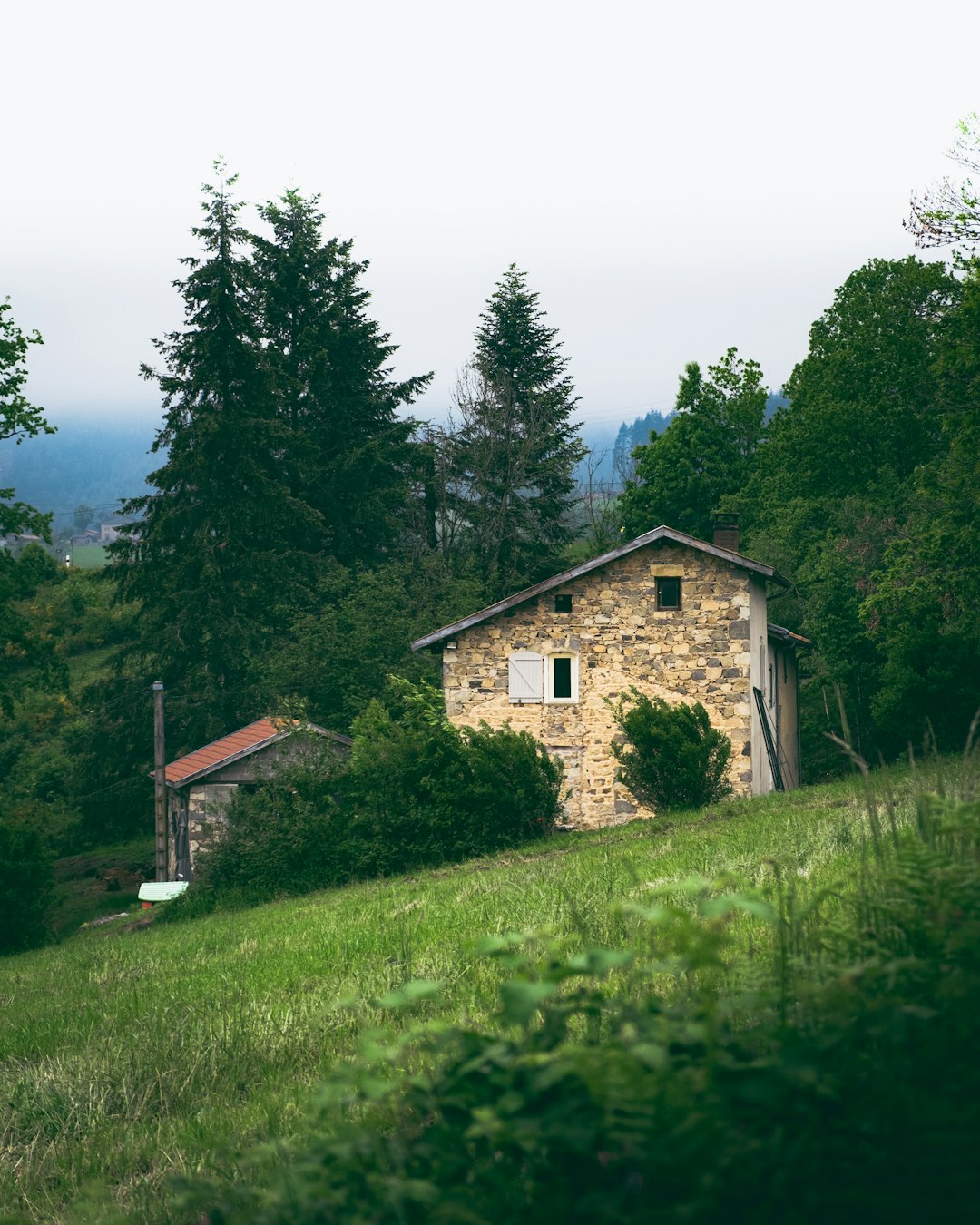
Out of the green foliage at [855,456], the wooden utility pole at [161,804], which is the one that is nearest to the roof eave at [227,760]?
the wooden utility pole at [161,804]

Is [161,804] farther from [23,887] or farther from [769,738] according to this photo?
[769,738]

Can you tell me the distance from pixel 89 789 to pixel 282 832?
1796 cm

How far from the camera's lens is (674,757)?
24188 mm

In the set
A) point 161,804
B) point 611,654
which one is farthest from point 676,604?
point 161,804

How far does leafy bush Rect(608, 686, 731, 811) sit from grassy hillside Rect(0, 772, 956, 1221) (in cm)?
728

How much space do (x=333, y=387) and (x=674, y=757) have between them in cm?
2478

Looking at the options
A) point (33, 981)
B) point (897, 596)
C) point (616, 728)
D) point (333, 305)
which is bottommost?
point (33, 981)

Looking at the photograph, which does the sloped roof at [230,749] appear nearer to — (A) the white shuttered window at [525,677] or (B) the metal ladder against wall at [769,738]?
(A) the white shuttered window at [525,677]

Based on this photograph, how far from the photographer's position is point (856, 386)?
129 feet

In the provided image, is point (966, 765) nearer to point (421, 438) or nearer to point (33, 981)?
point (33, 981)

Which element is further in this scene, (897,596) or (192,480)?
(192,480)

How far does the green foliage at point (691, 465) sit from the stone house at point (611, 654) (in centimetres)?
2243

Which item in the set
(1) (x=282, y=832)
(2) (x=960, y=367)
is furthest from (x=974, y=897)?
(2) (x=960, y=367)

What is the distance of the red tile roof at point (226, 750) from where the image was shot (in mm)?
29719
